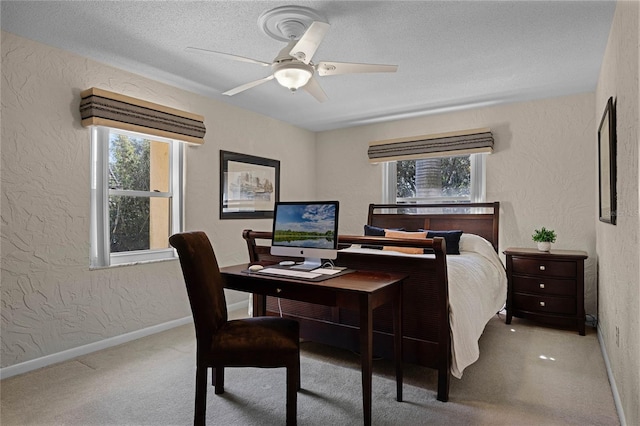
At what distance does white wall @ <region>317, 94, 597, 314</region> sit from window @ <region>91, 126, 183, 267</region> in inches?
121

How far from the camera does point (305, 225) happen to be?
8.26 feet

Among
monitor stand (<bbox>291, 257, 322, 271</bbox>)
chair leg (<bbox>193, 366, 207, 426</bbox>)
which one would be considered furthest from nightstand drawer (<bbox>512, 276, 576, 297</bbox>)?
chair leg (<bbox>193, 366, 207, 426</bbox>)

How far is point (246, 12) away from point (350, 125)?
3138mm

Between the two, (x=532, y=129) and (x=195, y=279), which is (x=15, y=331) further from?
(x=532, y=129)

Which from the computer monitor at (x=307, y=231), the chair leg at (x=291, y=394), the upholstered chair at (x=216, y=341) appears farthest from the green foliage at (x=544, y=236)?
the chair leg at (x=291, y=394)

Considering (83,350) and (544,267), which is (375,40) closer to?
(544,267)

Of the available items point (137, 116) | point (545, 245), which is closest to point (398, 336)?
point (545, 245)

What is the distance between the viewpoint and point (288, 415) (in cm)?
192

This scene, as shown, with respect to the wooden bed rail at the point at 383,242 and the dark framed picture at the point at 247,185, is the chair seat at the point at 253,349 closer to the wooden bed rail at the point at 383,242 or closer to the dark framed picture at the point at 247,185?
the wooden bed rail at the point at 383,242

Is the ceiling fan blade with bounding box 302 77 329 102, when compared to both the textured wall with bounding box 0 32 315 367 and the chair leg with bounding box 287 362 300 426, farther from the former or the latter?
the chair leg with bounding box 287 362 300 426

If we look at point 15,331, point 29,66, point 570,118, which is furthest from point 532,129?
point 15,331

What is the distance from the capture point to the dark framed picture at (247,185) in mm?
4363

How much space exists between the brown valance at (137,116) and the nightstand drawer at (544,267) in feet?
11.3

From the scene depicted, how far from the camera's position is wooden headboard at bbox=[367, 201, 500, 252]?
4.29 m
